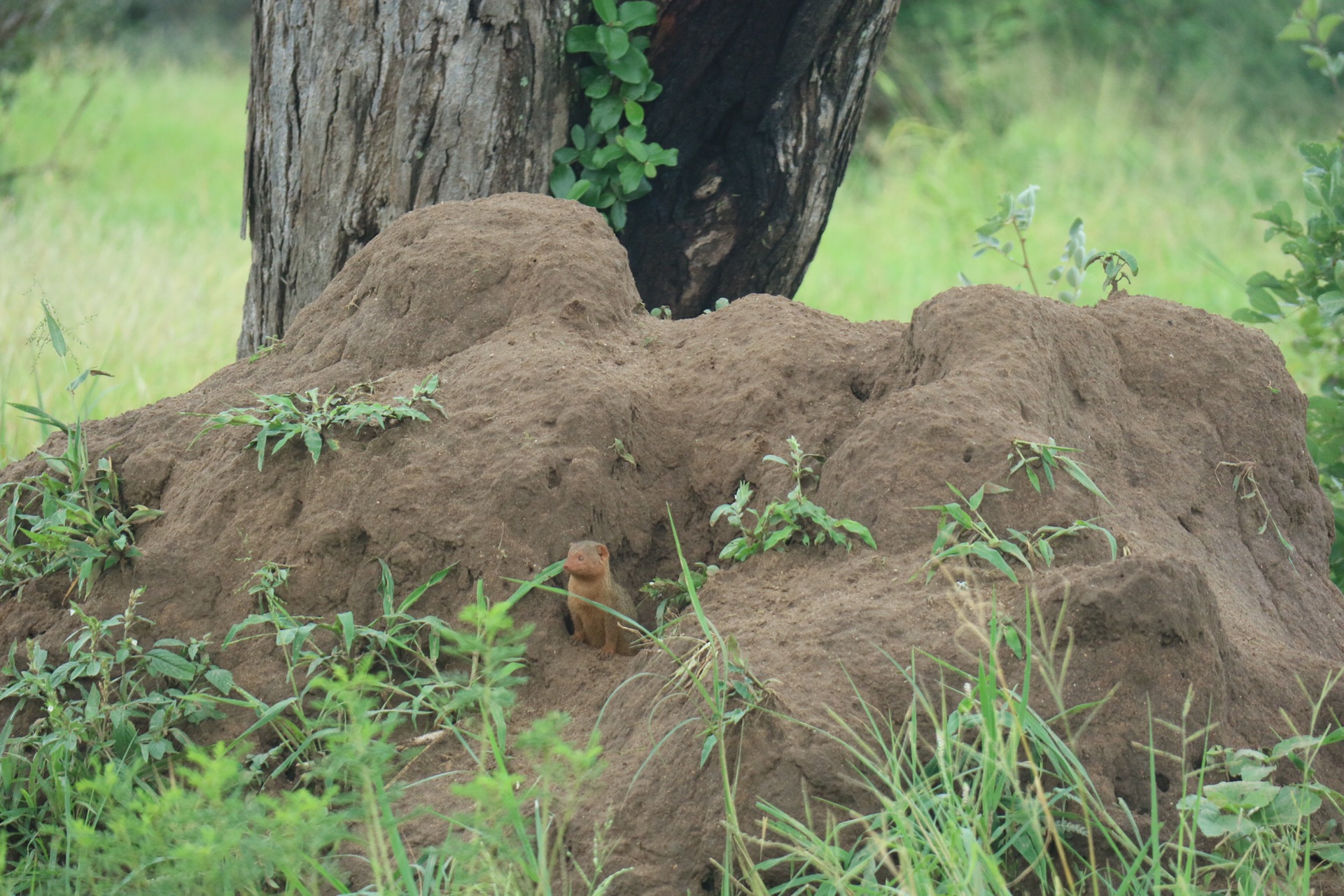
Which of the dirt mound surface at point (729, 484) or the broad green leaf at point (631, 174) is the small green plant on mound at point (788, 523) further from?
the broad green leaf at point (631, 174)

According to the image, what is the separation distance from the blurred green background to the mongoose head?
8.30 ft

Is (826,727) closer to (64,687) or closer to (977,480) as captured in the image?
(977,480)

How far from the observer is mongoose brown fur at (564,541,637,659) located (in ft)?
7.69

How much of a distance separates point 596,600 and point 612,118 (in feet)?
6.58

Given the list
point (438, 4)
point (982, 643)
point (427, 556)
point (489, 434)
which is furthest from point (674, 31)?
point (982, 643)

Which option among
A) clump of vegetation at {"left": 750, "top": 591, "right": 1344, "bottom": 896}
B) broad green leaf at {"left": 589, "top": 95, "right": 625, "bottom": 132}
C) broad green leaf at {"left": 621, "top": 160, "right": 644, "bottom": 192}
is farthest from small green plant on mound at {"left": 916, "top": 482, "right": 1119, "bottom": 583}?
broad green leaf at {"left": 589, "top": 95, "right": 625, "bottom": 132}

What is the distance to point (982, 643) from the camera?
6.72ft

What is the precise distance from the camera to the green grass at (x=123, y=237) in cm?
502

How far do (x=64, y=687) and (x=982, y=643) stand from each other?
1821mm

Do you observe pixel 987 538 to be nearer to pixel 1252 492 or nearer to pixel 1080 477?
pixel 1080 477

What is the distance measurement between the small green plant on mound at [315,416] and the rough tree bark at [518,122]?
124cm

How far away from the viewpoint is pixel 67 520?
2566 mm

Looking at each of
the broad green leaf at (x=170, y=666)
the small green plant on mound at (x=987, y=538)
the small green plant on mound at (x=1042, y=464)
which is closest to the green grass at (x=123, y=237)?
the broad green leaf at (x=170, y=666)

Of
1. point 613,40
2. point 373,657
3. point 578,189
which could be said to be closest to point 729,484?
point 373,657
